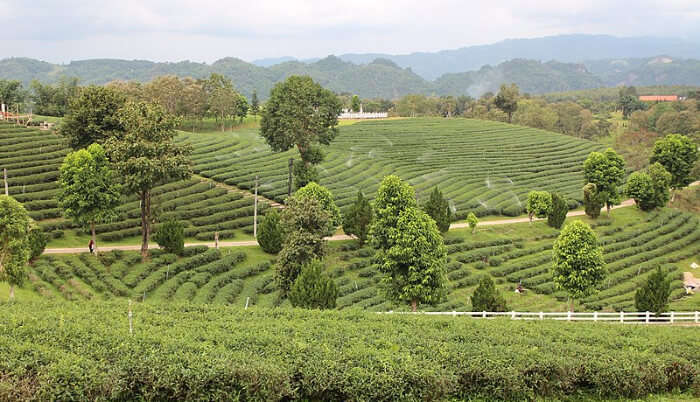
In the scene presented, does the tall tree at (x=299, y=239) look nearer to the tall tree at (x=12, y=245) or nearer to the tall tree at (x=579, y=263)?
the tall tree at (x=12, y=245)

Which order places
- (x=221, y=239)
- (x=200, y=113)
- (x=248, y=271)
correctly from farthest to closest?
(x=200, y=113), (x=221, y=239), (x=248, y=271)

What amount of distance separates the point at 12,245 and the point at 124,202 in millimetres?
18472

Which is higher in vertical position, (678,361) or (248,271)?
(678,361)

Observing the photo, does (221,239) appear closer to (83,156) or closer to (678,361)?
(83,156)

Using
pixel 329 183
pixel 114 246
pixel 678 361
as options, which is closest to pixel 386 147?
pixel 329 183

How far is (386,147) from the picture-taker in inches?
3022

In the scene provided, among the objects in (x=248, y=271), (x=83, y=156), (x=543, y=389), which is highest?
(x=83, y=156)

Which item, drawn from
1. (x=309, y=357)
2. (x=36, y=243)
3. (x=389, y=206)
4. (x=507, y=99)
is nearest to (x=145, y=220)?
(x=36, y=243)

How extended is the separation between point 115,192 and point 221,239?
319 inches

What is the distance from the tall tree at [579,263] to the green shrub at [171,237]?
856 inches

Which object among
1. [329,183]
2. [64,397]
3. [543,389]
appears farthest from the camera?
[329,183]

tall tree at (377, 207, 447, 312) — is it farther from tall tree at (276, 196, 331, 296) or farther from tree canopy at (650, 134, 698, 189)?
tree canopy at (650, 134, 698, 189)

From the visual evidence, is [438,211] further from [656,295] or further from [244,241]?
[656,295]

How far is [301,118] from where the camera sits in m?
47.6
